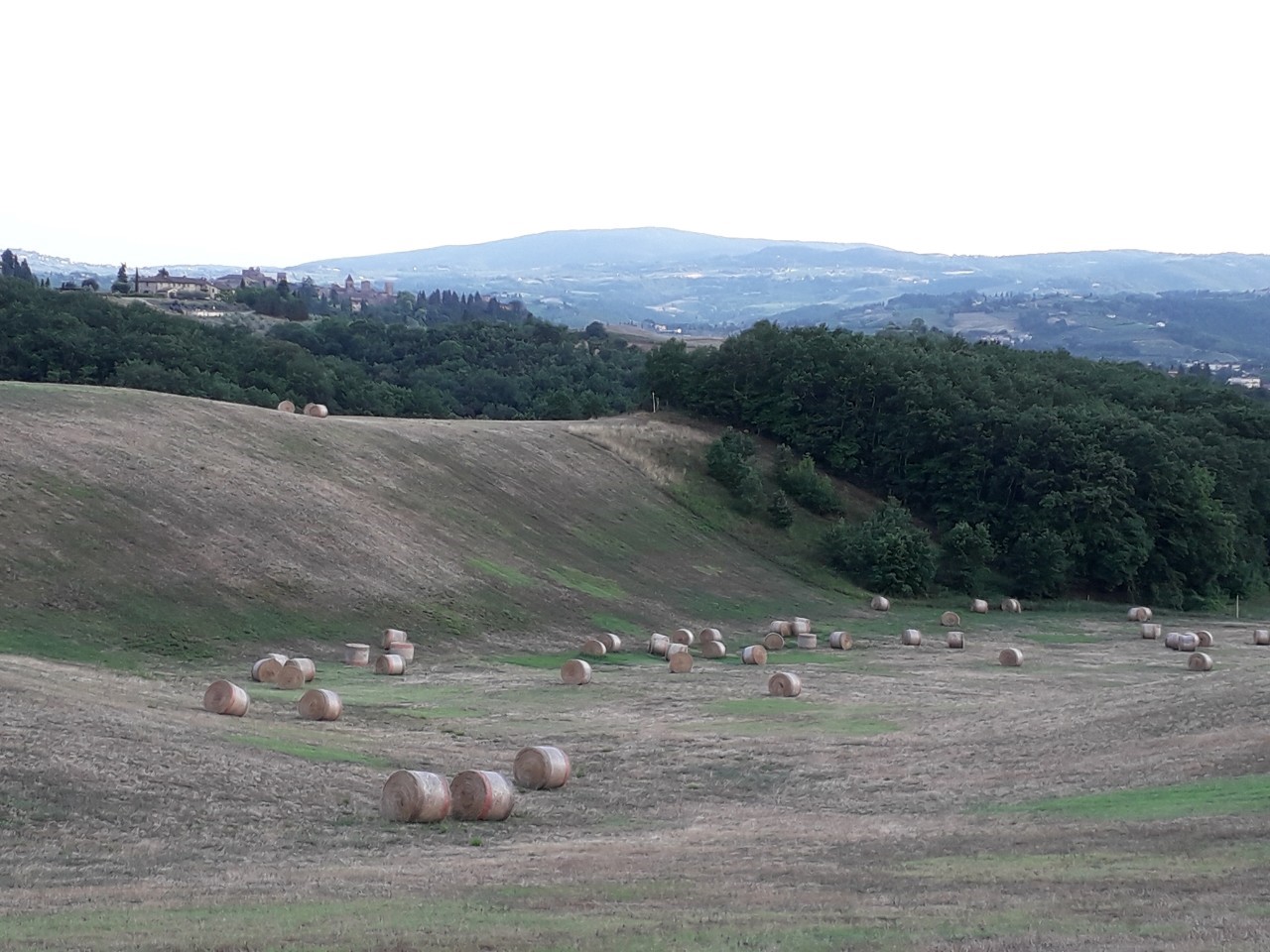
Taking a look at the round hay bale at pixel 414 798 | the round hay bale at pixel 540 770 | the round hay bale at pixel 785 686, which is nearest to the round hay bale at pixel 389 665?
the round hay bale at pixel 785 686

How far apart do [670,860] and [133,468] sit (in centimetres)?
3866

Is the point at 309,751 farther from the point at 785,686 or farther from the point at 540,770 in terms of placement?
the point at 785,686

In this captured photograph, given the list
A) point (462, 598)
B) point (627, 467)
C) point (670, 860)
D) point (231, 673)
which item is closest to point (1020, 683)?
point (462, 598)

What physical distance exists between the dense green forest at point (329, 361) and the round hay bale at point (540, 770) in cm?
6733

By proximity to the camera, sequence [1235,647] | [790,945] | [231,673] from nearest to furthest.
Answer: [790,945], [231,673], [1235,647]

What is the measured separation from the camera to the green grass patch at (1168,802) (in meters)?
20.8

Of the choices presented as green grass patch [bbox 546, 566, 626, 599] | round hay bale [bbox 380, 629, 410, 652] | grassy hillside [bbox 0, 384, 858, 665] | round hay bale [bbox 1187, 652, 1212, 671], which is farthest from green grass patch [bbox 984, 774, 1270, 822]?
green grass patch [bbox 546, 566, 626, 599]

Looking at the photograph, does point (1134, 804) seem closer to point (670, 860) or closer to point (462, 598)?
point (670, 860)

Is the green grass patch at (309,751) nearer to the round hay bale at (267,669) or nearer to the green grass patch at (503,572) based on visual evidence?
the round hay bale at (267,669)

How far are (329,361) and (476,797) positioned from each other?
92.7 metres

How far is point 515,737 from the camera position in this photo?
3162 centimetres

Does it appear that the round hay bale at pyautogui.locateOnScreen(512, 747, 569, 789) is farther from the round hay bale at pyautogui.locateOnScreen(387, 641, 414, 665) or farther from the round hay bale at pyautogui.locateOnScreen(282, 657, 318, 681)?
the round hay bale at pyautogui.locateOnScreen(387, 641, 414, 665)

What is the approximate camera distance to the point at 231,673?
38.2 meters

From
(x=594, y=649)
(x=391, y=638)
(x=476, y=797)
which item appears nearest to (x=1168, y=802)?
(x=476, y=797)
